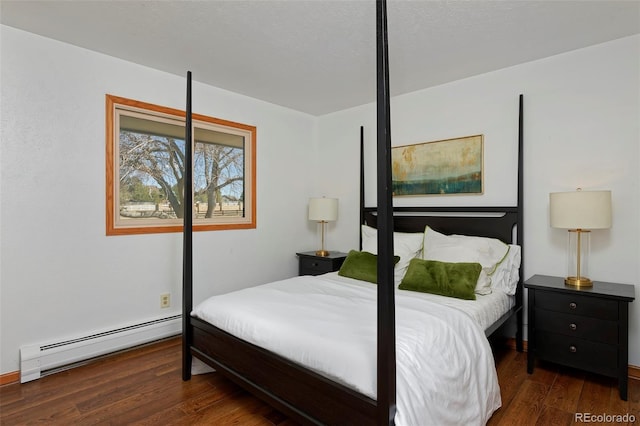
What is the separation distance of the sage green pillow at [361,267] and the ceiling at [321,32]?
5.37 feet

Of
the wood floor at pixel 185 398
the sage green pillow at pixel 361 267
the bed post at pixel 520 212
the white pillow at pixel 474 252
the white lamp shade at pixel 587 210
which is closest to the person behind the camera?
the wood floor at pixel 185 398

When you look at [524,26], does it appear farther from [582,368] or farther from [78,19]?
[78,19]

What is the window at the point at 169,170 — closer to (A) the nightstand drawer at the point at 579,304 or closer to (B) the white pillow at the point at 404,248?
(B) the white pillow at the point at 404,248

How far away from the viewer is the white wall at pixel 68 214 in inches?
91.4

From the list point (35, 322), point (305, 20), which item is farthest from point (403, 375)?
point (35, 322)

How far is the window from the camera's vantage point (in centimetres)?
282

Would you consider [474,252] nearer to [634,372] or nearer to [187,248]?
[634,372]

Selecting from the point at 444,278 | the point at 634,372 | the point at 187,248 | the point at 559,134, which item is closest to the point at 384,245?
the point at 444,278

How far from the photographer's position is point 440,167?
10.9ft

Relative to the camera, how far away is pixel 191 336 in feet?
7.85

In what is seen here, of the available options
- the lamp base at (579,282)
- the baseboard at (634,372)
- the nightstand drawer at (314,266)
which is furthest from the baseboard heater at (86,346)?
the baseboard at (634,372)

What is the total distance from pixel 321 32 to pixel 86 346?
287 centimetres

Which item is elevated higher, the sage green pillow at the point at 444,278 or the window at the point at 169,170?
the window at the point at 169,170

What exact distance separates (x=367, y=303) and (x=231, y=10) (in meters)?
2.01
